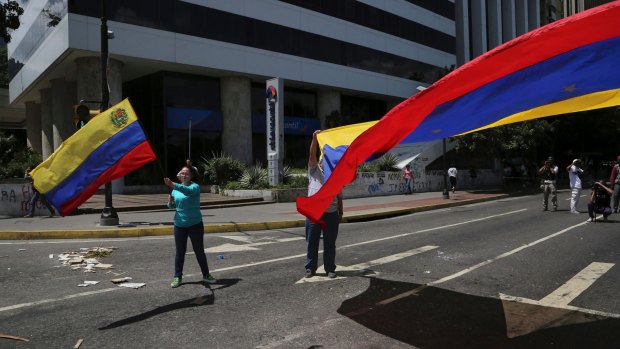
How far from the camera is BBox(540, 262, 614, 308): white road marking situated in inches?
217

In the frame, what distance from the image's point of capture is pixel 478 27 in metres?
53.2

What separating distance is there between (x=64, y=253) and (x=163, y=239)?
2396 mm

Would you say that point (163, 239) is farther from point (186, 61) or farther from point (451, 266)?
point (186, 61)

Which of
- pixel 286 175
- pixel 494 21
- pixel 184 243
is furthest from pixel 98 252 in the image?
pixel 494 21

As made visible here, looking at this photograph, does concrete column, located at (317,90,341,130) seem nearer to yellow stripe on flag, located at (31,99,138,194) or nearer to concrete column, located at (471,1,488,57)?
concrete column, located at (471,1,488,57)

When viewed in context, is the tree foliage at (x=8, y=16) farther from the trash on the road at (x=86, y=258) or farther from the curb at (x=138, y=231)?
the trash on the road at (x=86, y=258)

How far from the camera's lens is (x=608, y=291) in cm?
595

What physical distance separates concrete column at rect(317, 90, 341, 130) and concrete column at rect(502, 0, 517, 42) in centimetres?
3436

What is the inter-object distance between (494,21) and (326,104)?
3164cm

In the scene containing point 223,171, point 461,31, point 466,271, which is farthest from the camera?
point 461,31

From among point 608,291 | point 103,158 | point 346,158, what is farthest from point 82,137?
point 608,291

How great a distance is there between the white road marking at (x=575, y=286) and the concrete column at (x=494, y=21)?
176ft

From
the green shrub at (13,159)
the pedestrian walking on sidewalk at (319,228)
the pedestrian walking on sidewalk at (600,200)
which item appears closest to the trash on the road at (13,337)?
the pedestrian walking on sidewalk at (319,228)

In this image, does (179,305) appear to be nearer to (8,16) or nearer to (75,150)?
(75,150)
